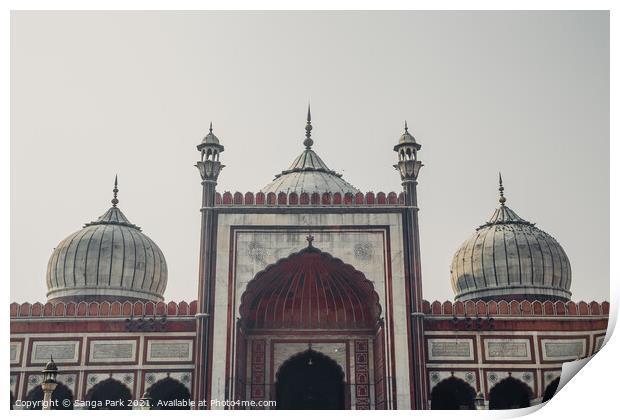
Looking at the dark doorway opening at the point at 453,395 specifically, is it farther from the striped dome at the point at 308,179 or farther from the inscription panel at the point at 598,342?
the striped dome at the point at 308,179

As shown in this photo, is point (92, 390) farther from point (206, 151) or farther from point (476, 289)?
point (476, 289)

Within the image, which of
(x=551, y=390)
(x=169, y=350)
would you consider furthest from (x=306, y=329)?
(x=551, y=390)

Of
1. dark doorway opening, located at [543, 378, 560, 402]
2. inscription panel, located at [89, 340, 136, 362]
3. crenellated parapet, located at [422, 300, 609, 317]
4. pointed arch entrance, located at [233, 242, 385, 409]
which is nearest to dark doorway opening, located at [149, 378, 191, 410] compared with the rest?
inscription panel, located at [89, 340, 136, 362]

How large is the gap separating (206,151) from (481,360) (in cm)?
533

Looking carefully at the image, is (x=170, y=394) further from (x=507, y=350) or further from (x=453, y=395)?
(x=507, y=350)

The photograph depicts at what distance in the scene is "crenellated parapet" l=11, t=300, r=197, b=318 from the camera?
487 inches

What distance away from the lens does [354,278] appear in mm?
12516

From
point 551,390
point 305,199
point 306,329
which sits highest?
point 305,199

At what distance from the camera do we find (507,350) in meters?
12.2

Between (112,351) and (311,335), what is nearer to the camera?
(112,351)

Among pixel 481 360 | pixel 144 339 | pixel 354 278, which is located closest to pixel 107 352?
pixel 144 339

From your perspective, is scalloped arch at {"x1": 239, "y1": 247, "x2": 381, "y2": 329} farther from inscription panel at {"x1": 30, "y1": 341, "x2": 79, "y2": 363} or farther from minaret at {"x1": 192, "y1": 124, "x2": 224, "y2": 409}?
inscription panel at {"x1": 30, "y1": 341, "x2": 79, "y2": 363}

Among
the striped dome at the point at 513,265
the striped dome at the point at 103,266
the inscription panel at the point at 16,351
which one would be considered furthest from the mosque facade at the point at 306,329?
the striped dome at the point at 513,265

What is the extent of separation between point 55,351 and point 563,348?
764cm
